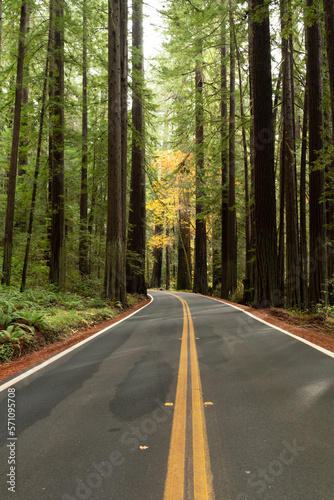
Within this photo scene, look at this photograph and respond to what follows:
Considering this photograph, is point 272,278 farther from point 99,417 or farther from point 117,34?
point 117,34

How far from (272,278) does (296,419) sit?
9.61 meters

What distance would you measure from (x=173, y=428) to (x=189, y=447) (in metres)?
0.35

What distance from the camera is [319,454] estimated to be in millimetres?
2592

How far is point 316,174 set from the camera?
11578 mm

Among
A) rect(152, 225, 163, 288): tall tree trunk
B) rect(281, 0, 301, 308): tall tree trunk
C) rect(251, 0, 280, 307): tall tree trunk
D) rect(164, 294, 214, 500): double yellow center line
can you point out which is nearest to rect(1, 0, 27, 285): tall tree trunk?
rect(251, 0, 280, 307): tall tree trunk

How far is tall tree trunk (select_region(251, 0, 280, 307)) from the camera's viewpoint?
1219 centimetres

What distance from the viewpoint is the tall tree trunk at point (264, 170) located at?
12188mm

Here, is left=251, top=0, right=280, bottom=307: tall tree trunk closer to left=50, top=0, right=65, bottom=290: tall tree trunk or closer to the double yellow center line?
left=50, top=0, right=65, bottom=290: tall tree trunk

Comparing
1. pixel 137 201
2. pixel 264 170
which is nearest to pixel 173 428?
pixel 264 170

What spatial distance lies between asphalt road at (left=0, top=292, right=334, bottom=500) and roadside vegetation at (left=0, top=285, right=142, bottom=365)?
134 cm

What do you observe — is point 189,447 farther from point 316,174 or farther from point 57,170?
point 57,170

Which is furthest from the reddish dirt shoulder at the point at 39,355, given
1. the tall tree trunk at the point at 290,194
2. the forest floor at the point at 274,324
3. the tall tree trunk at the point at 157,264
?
the tall tree trunk at the point at 157,264

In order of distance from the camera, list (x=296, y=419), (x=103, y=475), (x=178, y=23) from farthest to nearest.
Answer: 1. (x=178, y=23)
2. (x=296, y=419)
3. (x=103, y=475)

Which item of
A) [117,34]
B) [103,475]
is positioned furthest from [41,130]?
[103,475]
